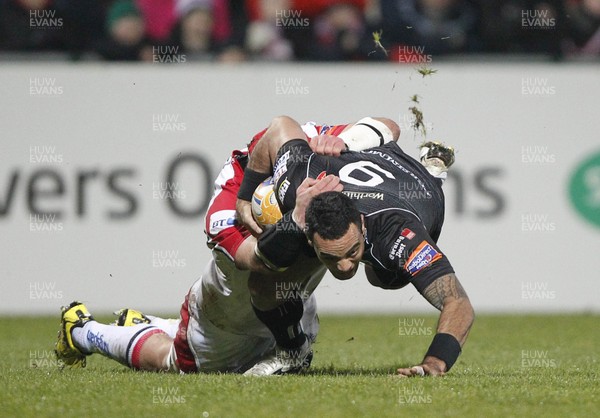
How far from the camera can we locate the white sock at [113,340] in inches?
322

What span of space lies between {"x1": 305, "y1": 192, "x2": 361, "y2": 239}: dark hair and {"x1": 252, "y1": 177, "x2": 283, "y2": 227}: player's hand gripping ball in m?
0.74

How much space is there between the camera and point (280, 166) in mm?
7074

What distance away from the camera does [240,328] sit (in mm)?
7910

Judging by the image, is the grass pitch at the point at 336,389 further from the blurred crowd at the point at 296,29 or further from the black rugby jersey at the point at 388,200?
the blurred crowd at the point at 296,29

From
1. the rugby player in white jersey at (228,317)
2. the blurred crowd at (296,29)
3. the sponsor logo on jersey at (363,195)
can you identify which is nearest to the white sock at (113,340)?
the rugby player in white jersey at (228,317)

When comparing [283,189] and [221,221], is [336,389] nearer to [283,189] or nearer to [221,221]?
[283,189]

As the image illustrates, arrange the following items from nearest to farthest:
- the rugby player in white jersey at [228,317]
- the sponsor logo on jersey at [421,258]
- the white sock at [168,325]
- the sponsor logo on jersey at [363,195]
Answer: the sponsor logo on jersey at [421,258] → the sponsor logo on jersey at [363,195] → the rugby player in white jersey at [228,317] → the white sock at [168,325]

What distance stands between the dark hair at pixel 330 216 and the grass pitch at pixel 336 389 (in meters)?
0.89

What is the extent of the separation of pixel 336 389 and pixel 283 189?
1384 mm

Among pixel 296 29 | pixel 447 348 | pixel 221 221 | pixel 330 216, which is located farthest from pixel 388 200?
pixel 296 29

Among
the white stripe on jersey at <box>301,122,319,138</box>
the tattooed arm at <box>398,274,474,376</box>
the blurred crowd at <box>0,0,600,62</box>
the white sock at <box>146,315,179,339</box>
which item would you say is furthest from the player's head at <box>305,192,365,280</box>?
the blurred crowd at <box>0,0,600,62</box>

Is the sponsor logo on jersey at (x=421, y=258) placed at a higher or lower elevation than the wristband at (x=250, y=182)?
lower

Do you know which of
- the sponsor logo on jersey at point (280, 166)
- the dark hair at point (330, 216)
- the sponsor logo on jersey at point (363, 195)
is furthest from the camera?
the sponsor logo on jersey at point (280, 166)

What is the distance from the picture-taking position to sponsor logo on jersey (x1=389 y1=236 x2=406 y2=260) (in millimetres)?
6285
